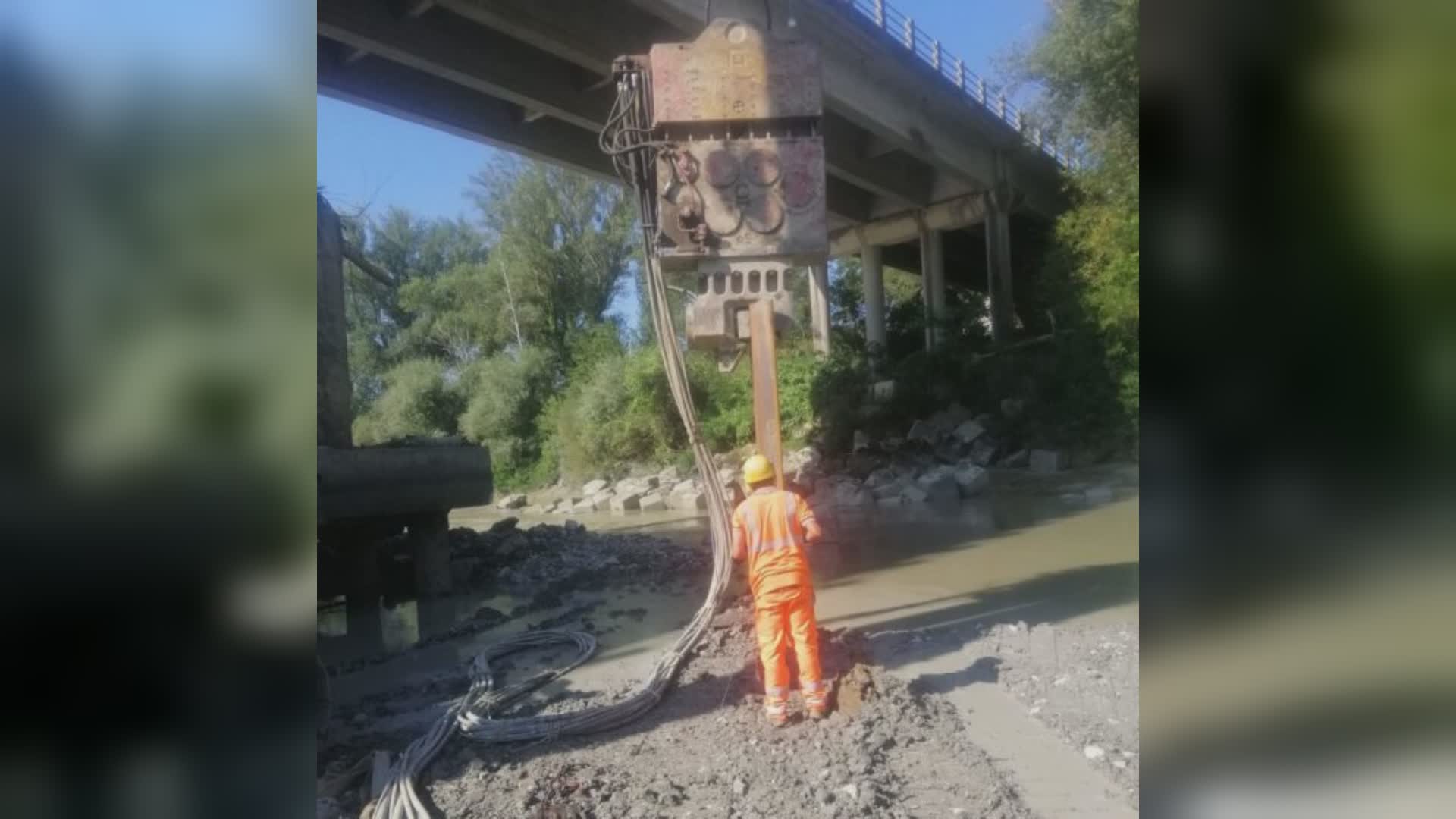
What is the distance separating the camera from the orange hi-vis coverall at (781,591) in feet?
13.8

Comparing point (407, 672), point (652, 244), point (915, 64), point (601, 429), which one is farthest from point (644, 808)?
point (601, 429)

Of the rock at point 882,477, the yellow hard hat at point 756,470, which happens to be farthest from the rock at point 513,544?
the rock at point 882,477

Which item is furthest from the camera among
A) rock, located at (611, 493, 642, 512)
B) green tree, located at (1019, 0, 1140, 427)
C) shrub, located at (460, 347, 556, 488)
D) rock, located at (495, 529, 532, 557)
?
shrub, located at (460, 347, 556, 488)

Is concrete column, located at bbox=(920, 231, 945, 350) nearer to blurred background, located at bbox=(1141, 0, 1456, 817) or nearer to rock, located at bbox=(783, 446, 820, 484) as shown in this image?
rock, located at bbox=(783, 446, 820, 484)

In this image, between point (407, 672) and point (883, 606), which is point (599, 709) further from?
point (883, 606)

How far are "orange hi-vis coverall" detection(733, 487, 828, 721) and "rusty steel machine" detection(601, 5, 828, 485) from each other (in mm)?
550

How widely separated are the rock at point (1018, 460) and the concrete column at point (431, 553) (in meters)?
13.0

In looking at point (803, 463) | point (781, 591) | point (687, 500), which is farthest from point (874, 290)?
point (781, 591)

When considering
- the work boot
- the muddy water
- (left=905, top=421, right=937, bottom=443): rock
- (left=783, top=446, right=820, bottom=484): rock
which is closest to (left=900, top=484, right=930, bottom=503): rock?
the muddy water

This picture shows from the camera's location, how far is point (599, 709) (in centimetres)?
434

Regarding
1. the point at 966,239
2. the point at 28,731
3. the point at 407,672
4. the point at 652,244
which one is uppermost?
the point at 966,239

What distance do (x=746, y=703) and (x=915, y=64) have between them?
16.4 meters

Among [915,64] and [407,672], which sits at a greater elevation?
[915,64]

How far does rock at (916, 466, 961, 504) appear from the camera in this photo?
15297 millimetres
